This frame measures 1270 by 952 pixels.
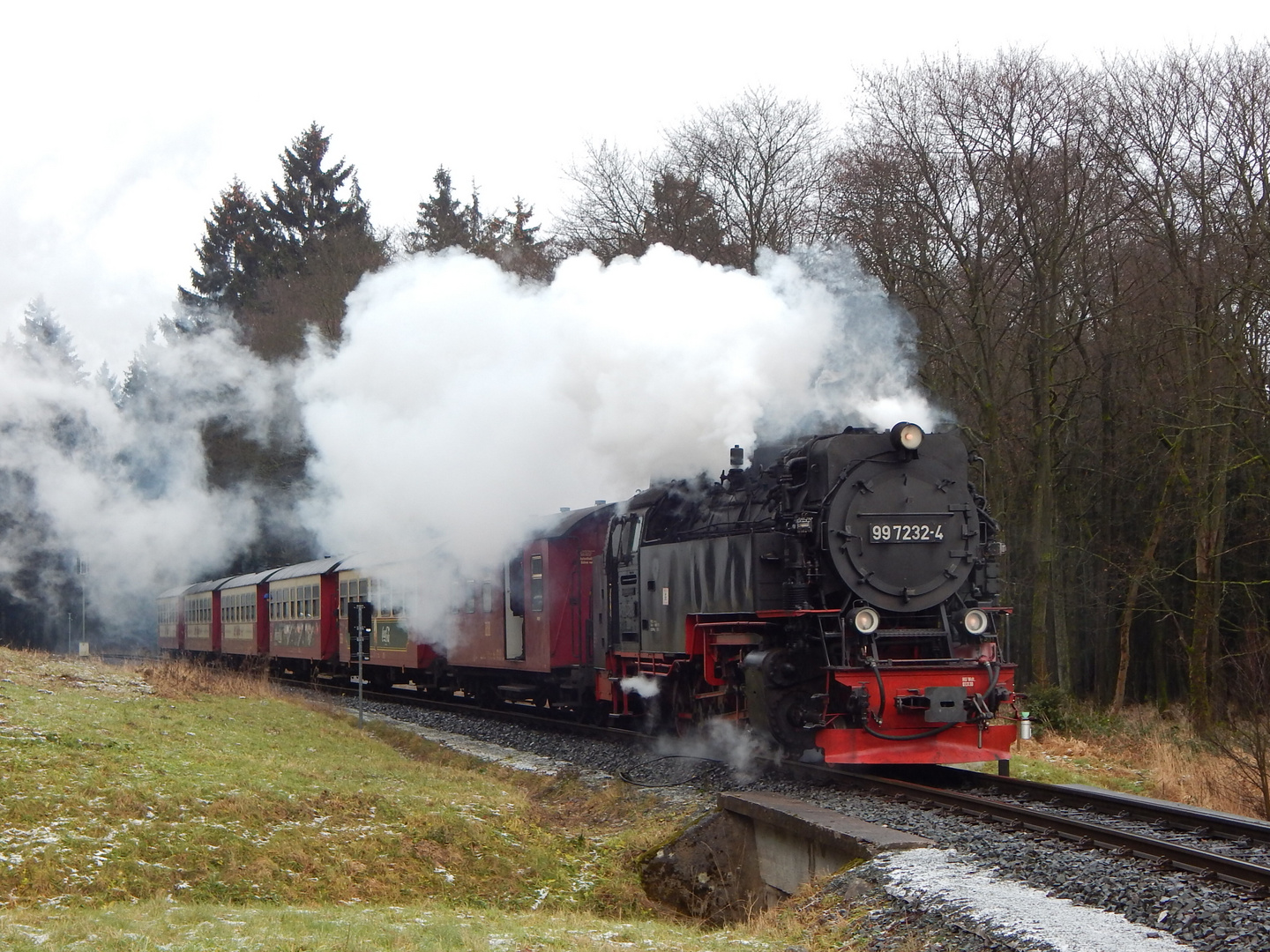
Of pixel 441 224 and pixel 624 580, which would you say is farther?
pixel 441 224

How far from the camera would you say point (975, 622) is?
36.2ft

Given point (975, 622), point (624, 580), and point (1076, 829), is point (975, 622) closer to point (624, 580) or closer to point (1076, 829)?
point (1076, 829)

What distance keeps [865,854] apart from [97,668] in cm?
1686

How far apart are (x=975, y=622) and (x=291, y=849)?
601 centimetres

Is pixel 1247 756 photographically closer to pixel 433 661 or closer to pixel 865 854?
pixel 865 854

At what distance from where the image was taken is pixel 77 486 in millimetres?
34906

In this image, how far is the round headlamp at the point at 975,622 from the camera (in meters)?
11.0

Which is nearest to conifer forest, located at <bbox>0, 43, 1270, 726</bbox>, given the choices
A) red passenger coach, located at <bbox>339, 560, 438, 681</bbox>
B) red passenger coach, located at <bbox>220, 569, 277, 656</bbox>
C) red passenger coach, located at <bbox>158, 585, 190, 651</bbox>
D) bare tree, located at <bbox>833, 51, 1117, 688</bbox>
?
bare tree, located at <bbox>833, 51, 1117, 688</bbox>

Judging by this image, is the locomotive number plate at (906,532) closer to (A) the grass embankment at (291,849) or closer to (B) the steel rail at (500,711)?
(A) the grass embankment at (291,849)

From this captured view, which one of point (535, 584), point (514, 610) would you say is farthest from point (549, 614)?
point (514, 610)

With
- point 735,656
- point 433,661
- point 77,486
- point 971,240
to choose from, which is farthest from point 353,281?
point 735,656

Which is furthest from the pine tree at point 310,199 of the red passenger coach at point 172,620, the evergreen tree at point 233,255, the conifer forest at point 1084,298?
the conifer forest at point 1084,298

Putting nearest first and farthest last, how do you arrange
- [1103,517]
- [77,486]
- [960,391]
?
[960,391] < [1103,517] < [77,486]

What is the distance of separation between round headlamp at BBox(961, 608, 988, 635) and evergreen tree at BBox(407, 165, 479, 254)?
97.6 feet
